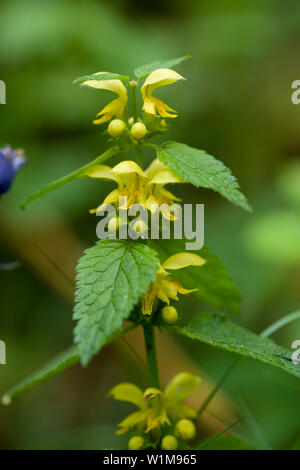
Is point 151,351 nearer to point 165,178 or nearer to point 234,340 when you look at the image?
point 234,340

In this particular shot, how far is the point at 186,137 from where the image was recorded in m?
2.53

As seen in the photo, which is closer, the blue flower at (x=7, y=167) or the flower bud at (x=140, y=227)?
the flower bud at (x=140, y=227)

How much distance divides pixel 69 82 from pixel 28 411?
1.50 m

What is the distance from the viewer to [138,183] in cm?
80

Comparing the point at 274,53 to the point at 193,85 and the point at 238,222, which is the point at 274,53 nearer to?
the point at 193,85

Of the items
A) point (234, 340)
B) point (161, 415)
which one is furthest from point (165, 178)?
point (161, 415)

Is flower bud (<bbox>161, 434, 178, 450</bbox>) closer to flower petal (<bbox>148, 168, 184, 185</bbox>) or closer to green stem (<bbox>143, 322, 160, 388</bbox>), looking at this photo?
green stem (<bbox>143, 322, 160, 388</bbox>)

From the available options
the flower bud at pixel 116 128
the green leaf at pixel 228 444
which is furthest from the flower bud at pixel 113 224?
the green leaf at pixel 228 444

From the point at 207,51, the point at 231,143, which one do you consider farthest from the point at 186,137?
the point at 207,51

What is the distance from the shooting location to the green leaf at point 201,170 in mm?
664

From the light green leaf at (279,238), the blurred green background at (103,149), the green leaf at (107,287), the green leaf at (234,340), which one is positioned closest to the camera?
the green leaf at (107,287)

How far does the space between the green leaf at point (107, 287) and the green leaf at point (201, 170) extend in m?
0.12

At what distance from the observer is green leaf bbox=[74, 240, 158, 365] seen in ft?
1.96

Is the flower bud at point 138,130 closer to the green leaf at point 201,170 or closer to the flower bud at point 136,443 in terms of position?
the green leaf at point 201,170
